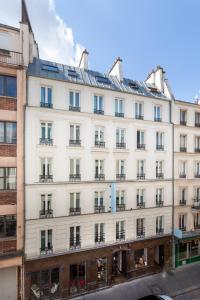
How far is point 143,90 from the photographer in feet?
78.4

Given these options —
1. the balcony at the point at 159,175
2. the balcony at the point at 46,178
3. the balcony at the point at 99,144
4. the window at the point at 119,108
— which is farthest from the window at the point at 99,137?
the balcony at the point at 159,175

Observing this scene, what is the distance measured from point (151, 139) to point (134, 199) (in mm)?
6302

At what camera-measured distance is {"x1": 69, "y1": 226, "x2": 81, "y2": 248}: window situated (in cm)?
1847

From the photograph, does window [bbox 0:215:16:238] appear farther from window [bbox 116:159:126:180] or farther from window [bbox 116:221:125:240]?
window [bbox 116:159:126:180]

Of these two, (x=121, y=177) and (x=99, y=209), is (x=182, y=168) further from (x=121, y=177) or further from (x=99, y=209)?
(x=99, y=209)

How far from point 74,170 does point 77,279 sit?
9.42m

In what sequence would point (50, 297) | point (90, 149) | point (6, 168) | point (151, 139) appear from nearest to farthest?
1. point (6, 168)
2. point (50, 297)
3. point (90, 149)
4. point (151, 139)

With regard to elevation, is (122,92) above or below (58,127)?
above

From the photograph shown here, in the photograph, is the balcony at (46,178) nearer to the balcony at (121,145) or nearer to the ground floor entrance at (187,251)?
the balcony at (121,145)

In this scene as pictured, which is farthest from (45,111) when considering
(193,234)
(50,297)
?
(193,234)

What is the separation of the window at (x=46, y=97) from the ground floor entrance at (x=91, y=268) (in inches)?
496

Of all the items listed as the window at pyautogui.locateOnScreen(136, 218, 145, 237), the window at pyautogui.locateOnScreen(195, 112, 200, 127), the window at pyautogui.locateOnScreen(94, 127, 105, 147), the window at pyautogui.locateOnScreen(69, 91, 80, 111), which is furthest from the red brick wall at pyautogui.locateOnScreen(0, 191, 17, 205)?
the window at pyautogui.locateOnScreen(195, 112, 200, 127)

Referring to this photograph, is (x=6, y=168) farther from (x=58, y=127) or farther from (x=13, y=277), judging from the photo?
(x=13, y=277)

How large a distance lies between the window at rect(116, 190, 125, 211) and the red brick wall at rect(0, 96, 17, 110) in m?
11.8
